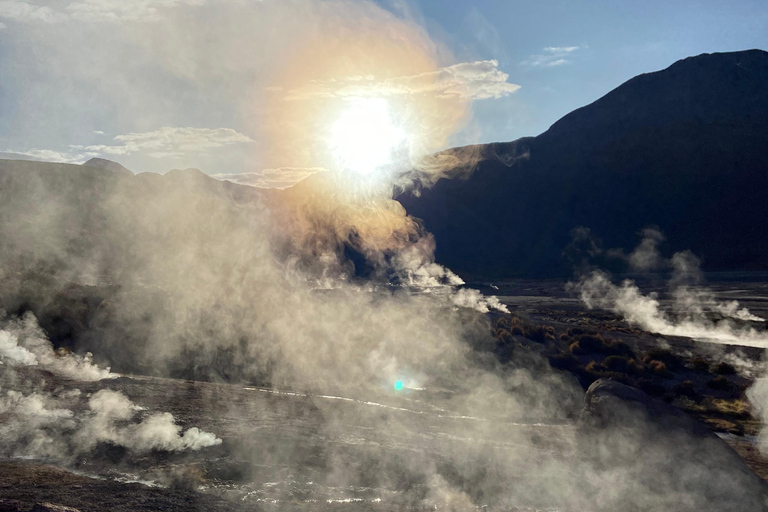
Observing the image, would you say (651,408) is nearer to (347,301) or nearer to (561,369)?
Result: (561,369)

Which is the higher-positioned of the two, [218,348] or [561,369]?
[218,348]

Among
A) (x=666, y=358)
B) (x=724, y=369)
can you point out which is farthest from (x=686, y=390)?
(x=666, y=358)

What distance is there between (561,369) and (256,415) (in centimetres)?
1383

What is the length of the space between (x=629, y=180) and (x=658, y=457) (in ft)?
351

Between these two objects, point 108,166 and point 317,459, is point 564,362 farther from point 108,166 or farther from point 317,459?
point 108,166

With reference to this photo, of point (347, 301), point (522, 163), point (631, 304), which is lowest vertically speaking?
point (631, 304)

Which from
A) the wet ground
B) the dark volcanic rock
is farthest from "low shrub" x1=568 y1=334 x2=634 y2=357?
the dark volcanic rock

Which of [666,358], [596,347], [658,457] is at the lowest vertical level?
[596,347]

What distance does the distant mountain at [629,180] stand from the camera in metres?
99.1

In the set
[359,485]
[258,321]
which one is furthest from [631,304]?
[359,485]

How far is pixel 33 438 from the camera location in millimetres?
8984

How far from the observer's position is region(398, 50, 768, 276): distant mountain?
99062 mm

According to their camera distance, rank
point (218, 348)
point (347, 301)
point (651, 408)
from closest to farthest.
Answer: point (651, 408) → point (218, 348) → point (347, 301)

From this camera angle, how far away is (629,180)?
344 ft
